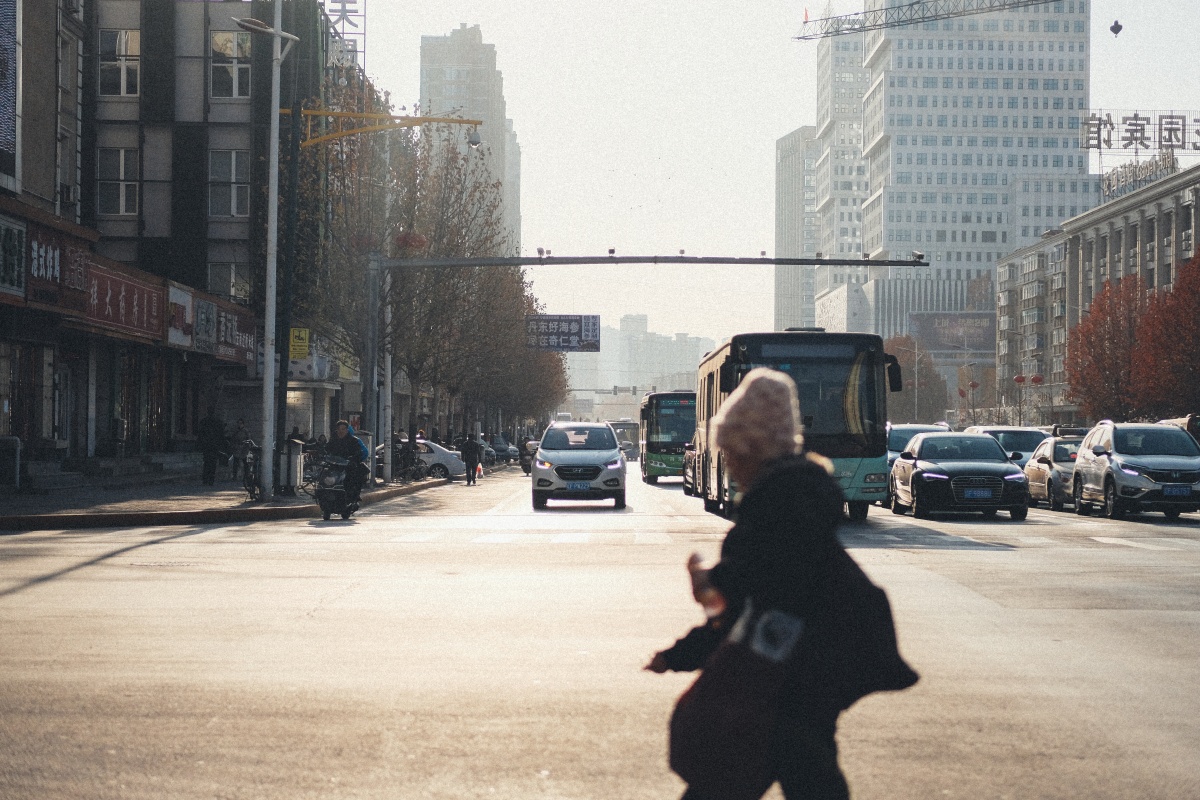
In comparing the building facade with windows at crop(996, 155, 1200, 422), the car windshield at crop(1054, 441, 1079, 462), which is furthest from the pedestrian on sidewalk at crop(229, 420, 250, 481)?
the building facade with windows at crop(996, 155, 1200, 422)

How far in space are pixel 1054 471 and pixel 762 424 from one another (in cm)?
2691

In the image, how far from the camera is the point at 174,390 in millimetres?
41656

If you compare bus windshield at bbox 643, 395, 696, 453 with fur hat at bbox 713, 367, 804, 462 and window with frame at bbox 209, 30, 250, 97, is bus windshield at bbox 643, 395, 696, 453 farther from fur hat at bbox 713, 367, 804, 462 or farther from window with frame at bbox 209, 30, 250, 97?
fur hat at bbox 713, 367, 804, 462

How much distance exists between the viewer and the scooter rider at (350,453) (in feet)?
75.5

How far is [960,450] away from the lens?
25672 millimetres

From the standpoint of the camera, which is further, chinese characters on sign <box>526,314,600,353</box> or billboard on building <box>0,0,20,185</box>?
chinese characters on sign <box>526,314,600,353</box>

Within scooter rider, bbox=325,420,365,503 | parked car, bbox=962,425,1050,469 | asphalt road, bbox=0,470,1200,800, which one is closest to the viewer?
asphalt road, bbox=0,470,1200,800

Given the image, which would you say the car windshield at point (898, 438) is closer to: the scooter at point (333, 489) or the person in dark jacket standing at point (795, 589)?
the scooter at point (333, 489)

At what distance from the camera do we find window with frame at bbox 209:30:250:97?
47906 millimetres

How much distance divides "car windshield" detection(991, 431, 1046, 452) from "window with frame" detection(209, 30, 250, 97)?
27.7m

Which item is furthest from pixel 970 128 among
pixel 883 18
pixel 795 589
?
pixel 795 589

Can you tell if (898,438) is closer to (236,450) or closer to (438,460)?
(236,450)

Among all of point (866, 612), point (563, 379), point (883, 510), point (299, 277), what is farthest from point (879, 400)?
point (563, 379)

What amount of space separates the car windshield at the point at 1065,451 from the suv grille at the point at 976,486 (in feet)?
20.7
